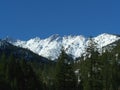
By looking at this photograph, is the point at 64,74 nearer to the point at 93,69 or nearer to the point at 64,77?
the point at 64,77

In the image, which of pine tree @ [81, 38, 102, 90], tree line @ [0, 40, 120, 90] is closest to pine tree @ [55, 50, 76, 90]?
tree line @ [0, 40, 120, 90]

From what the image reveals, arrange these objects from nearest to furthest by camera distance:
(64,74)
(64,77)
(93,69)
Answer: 1. (93,69)
2. (64,74)
3. (64,77)

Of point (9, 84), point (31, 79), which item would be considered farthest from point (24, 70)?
point (9, 84)

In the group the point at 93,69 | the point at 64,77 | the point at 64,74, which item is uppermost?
the point at 93,69

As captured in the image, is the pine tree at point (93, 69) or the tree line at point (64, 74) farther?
the tree line at point (64, 74)

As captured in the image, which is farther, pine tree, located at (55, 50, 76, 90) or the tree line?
the tree line

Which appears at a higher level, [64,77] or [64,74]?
[64,74]

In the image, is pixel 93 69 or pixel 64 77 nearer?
pixel 93 69

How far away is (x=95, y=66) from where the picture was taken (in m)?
62.3

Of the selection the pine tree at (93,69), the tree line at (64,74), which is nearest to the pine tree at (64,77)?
the tree line at (64,74)

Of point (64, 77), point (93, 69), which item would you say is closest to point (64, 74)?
point (64, 77)

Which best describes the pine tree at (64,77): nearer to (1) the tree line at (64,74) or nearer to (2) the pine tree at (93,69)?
(1) the tree line at (64,74)

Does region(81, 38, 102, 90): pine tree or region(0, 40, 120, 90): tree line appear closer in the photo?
region(81, 38, 102, 90): pine tree

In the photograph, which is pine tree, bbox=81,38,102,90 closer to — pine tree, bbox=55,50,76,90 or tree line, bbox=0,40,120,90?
tree line, bbox=0,40,120,90
